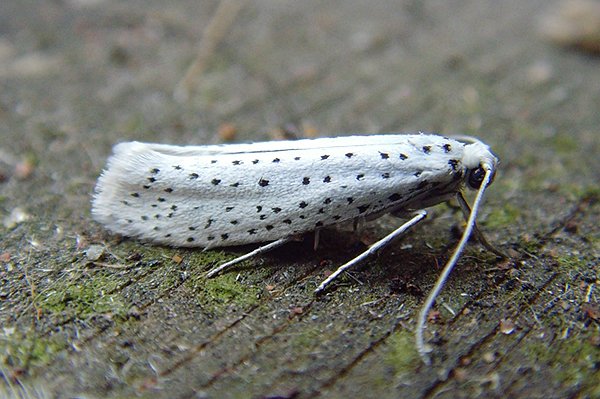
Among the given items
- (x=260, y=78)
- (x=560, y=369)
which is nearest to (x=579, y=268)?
(x=560, y=369)

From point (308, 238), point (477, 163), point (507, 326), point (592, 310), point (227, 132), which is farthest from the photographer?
point (227, 132)

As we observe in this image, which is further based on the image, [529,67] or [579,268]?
[529,67]

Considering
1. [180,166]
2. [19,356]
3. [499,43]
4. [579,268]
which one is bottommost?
[579,268]

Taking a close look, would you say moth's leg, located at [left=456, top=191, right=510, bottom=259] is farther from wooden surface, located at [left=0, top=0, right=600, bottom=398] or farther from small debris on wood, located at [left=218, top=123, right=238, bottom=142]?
small debris on wood, located at [left=218, top=123, right=238, bottom=142]

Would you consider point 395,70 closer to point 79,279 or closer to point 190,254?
point 190,254

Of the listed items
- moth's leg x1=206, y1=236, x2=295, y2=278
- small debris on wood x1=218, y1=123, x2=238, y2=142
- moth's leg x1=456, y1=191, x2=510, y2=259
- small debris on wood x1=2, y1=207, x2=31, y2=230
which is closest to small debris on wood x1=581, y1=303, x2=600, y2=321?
moth's leg x1=456, y1=191, x2=510, y2=259

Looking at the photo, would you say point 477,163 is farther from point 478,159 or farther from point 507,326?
point 507,326

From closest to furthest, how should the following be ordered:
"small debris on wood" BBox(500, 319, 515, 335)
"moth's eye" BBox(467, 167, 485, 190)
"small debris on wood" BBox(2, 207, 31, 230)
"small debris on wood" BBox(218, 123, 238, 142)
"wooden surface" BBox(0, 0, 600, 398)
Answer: "wooden surface" BBox(0, 0, 600, 398), "small debris on wood" BBox(500, 319, 515, 335), "moth's eye" BBox(467, 167, 485, 190), "small debris on wood" BBox(2, 207, 31, 230), "small debris on wood" BBox(218, 123, 238, 142)

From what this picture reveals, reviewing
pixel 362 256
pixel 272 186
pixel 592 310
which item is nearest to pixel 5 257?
pixel 272 186
